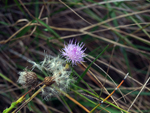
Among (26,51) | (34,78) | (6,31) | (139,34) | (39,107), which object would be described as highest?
(139,34)

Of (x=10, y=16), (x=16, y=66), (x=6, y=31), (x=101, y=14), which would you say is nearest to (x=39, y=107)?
(x=16, y=66)

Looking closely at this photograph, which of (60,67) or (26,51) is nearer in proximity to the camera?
(60,67)

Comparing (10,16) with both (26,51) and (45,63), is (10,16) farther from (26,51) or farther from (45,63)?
(45,63)

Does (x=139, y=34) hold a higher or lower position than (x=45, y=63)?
higher

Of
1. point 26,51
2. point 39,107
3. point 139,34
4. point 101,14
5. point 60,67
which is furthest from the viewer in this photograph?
point 101,14

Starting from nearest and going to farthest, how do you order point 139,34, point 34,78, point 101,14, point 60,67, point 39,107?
1. point 34,78
2. point 60,67
3. point 39,107
4. point 139,34
5. point 101,14

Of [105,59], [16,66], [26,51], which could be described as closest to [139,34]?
[105,59]
